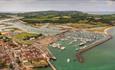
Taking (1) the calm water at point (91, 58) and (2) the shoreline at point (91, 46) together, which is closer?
(1) the calm water at point (91, 58)

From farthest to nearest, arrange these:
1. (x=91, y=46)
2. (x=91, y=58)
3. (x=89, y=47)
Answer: (x=91, y=46) → (x=89, y=47) → (x=91, y=58)

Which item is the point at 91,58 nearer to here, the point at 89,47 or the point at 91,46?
the point at 89,47

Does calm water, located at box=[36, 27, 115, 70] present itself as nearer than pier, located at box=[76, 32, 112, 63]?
Yes

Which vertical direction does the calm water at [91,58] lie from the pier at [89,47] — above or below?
below

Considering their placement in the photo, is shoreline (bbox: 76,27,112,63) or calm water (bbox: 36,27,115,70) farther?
shoreline (bbox: 76,27,112,63)

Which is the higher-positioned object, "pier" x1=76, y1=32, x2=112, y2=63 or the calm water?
"pier" x1=76, y1=32, x2=112, y2=63

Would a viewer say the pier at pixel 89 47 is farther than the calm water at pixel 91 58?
Yes

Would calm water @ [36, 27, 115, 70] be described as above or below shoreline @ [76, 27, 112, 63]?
below

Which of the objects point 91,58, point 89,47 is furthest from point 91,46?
point 91,58
